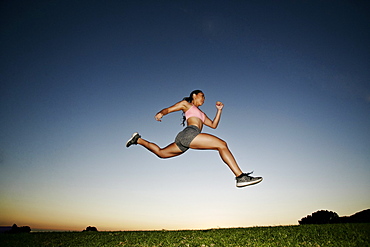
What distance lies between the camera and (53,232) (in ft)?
41.7

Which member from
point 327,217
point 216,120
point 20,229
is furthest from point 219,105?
point 20,229

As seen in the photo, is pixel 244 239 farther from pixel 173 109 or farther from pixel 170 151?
pixel 173 109

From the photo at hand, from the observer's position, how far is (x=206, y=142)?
5.68 metres

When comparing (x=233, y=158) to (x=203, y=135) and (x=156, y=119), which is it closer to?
(x=203, y=135)

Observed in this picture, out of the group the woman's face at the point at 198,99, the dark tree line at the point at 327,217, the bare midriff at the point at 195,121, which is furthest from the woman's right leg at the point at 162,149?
the dark tree line at the point at 327,217

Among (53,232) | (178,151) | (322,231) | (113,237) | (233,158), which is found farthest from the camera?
(53,232)

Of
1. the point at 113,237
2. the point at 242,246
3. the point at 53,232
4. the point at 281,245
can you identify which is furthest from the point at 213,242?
the point at 53,232

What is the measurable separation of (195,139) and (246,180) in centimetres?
134

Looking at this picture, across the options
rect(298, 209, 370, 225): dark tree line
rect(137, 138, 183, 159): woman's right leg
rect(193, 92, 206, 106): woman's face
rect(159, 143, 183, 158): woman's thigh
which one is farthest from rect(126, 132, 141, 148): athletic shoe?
rect(298, 209, 370, 225): dark tree line

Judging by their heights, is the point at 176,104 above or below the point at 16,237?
above

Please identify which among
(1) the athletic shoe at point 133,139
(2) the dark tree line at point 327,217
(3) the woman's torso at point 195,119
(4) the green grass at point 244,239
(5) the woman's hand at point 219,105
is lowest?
(4) the green grass at point 244,239

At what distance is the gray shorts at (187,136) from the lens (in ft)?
18.8

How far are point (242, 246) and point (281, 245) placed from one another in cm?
99

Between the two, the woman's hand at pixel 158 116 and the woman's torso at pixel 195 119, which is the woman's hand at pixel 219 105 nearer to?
the woman's torso at pixel 195 119
